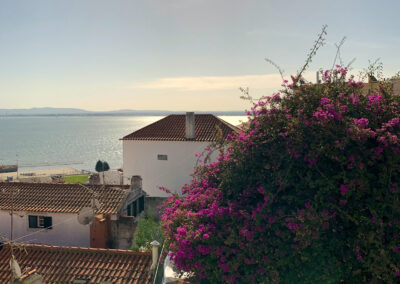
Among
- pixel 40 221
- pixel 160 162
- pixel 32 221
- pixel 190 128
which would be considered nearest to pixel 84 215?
pixel 40 221

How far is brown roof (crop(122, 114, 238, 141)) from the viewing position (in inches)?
1208

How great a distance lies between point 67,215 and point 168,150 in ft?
41.9

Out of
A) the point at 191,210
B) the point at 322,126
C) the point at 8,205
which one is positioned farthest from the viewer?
the point at 8,205

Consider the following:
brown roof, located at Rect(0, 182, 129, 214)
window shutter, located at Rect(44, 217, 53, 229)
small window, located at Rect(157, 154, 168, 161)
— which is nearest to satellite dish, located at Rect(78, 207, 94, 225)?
brown roof, located at Rect(0, 182, 129, 214)

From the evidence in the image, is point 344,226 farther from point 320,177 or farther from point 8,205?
point 8,205

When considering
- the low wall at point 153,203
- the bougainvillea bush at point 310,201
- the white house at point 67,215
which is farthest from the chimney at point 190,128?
the bougainvillea bush at point 310,201

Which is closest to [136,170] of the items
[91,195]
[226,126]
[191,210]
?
[226,126]

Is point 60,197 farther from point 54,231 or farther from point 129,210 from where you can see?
point 129,210

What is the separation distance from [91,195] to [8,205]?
448 cm

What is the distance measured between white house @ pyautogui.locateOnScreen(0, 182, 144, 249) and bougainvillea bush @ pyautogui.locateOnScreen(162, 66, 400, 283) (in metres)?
11.0

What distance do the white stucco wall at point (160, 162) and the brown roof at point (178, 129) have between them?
473 mm

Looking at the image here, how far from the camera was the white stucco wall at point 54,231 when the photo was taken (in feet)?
62.5

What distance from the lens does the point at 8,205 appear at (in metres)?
20.1

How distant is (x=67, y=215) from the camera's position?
19297 millimetres
